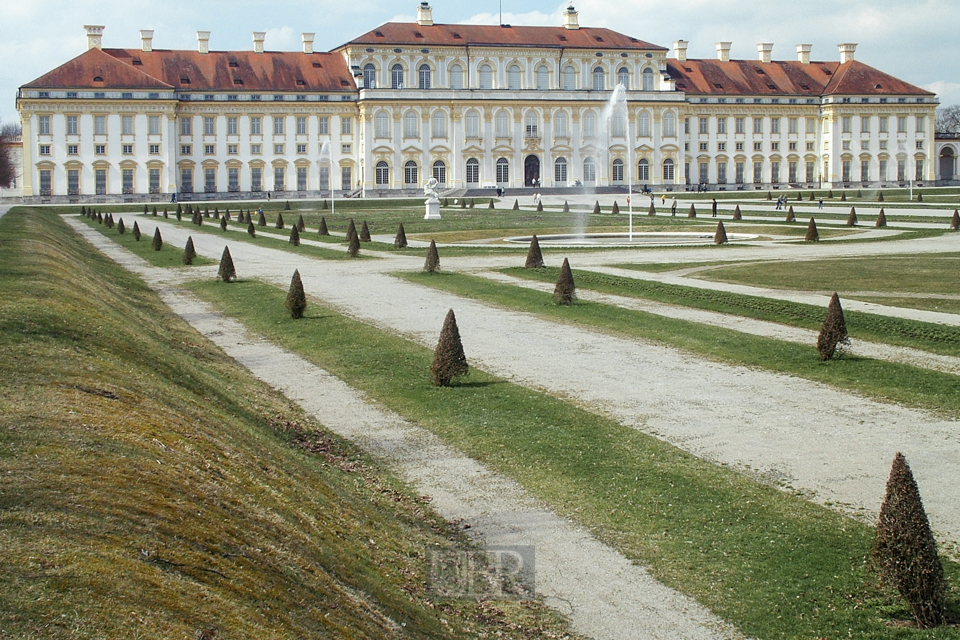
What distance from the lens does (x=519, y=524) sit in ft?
24.7

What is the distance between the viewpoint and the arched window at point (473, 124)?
78.2m

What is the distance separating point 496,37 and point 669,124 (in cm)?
1412

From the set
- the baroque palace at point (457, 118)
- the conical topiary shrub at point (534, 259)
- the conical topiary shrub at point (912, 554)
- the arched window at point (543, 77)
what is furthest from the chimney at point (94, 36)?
the conical topiary shrub at point (912, 554)

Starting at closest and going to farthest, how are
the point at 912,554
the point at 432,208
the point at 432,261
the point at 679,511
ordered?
the point at 912,554 → the point at 679,511 → the point at 432,261 → the point at 432,208

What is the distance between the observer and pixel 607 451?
9.27 meters

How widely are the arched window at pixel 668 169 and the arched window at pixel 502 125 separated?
1201 cm

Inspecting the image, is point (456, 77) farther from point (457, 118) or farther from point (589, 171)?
point (589, 171)

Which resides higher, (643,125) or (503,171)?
(643,125)

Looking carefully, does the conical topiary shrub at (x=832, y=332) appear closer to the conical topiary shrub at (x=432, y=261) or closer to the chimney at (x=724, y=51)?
the conical topiary shrub at (x=432, y=261)

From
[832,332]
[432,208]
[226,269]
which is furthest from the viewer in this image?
[432,208]

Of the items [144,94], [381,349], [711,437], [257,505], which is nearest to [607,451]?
[711,437]

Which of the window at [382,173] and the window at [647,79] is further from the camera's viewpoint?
the window at [647,79]

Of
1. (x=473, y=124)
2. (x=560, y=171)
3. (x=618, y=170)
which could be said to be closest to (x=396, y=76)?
(x=473, y=124)

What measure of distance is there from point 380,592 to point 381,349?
852 cm
